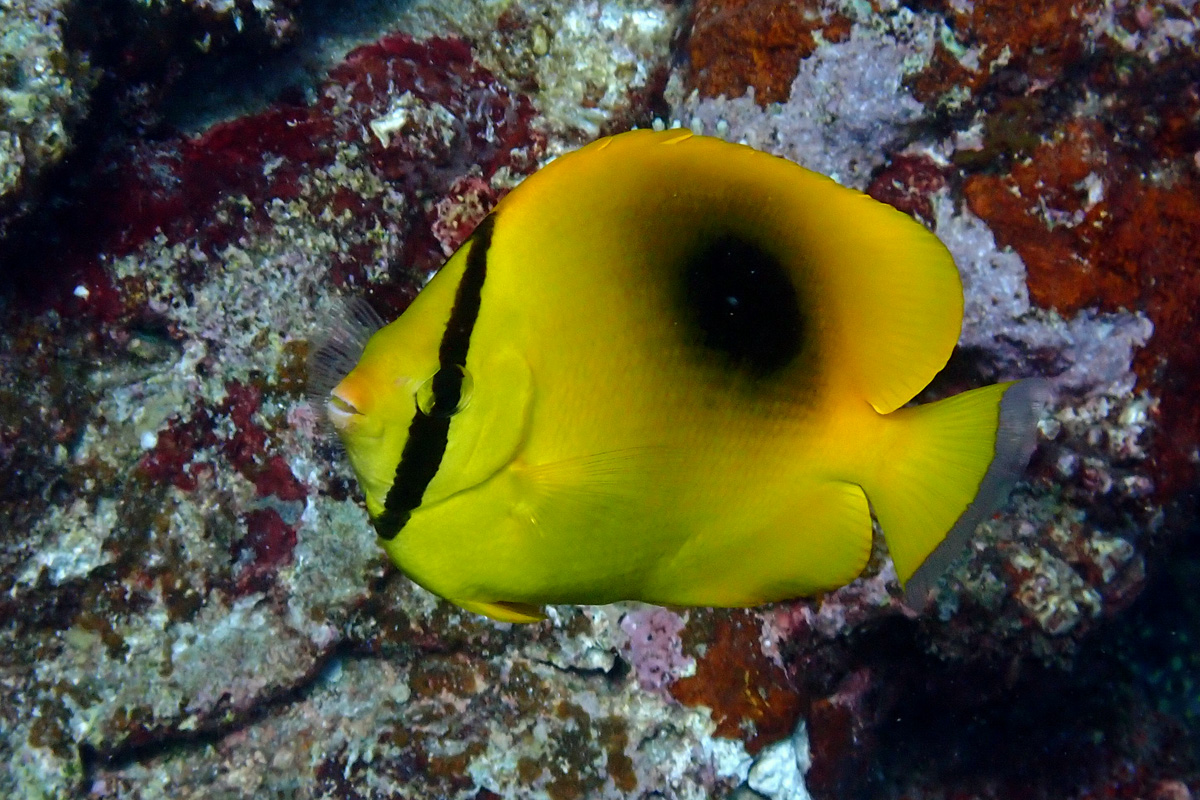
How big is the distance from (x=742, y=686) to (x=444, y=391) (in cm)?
226

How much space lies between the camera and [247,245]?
2.65 metres

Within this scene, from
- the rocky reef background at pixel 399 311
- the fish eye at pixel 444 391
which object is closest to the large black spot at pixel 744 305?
the fish eye at pixel 444 391

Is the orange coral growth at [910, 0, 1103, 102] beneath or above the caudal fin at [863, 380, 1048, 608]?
above

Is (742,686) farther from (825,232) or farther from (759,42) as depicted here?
(759,42)

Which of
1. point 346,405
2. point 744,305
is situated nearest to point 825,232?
point 744,305

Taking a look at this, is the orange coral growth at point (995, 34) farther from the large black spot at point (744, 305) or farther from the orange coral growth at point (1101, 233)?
the large black spot at point (744, 305)

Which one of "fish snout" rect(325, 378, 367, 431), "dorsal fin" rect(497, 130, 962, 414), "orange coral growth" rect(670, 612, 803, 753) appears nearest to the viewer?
"fish snout" rect(325, 378, 367, 431)

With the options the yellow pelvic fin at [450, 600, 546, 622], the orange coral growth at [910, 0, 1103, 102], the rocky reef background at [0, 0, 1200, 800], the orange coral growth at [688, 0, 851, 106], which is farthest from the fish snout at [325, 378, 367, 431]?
A: the orange coral growth at [910, 0, 1103, 102]

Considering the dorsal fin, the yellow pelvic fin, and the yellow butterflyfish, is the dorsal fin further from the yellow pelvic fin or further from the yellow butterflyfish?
the yellow pelvic fin

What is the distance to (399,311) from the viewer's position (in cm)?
278

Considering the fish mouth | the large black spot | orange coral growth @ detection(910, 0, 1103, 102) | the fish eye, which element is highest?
orange coral growth @ detection(910, 0, 1103, 102)

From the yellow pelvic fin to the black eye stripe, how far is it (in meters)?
0.28

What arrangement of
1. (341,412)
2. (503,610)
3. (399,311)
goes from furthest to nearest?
(399,311) → (503,610) → (341,412)

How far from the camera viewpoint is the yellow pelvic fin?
132 cm
